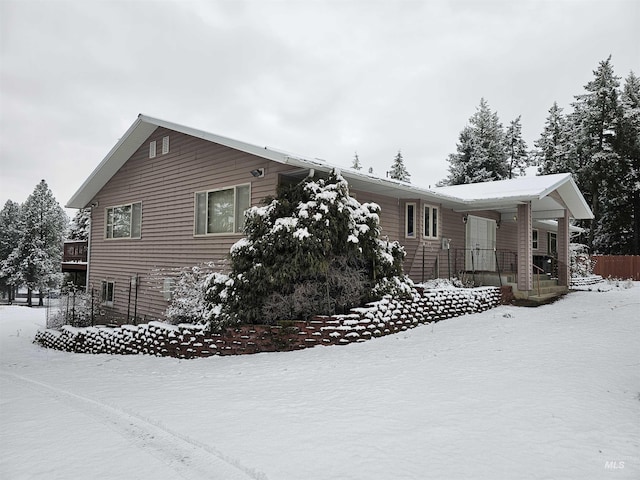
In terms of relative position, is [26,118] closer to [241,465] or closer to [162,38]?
[162,38]

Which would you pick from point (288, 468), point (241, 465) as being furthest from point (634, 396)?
point (241, 465)

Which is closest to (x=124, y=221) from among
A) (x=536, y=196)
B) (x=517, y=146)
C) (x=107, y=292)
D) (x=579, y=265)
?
(x=107, y=292)

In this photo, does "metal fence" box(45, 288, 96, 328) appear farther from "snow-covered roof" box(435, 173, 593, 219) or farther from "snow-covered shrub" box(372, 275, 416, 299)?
"snow-covered roof" box(435, 173, 593, 219)

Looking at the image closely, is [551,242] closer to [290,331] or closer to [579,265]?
[579,265]

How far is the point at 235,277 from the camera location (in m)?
8.54

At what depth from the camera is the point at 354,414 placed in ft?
14.7

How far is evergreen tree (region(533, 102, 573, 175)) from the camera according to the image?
111 feet

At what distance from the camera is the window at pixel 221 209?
10.7 meters

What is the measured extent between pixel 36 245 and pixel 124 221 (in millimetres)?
29760

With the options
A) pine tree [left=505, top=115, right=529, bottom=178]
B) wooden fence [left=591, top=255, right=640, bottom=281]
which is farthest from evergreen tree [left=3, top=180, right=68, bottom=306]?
pine tree [left=505, top=115, right=529, bottom=178]

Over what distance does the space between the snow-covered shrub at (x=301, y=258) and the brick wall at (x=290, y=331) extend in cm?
36

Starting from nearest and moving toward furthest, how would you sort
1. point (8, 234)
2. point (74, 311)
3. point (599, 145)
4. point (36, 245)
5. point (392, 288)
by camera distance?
point (392, 288) → point (74, 311) → point (599, 145) → point (36, 245) → point (8, 234)

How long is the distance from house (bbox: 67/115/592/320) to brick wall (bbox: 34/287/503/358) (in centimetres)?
127

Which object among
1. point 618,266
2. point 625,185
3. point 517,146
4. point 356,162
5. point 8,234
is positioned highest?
point 517,146
